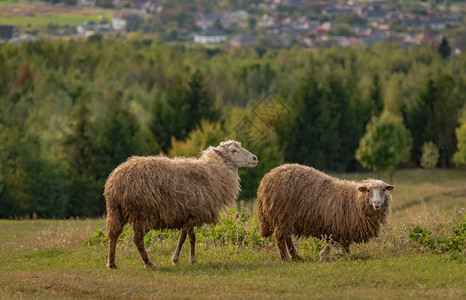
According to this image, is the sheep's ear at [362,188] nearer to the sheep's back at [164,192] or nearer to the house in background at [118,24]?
the sheep's back at [164,192]

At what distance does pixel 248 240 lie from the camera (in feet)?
51.8

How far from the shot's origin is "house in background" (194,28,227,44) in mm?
185375

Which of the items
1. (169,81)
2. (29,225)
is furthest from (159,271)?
(169,81)

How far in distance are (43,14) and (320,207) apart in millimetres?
120751

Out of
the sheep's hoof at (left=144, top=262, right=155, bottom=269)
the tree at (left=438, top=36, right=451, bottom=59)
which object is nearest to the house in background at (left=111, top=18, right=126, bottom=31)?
the tree at (left=438, top=36, right=451, bottom=59)

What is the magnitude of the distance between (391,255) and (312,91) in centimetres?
6222

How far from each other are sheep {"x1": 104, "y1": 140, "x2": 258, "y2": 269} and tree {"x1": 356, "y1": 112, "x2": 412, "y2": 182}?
49.6 m

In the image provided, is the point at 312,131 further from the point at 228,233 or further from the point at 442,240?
the point at 442,240

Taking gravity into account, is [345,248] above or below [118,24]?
above

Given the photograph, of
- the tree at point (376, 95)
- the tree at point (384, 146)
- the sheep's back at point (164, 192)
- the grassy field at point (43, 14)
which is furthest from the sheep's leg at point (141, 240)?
the grassy field at point (43, 14)

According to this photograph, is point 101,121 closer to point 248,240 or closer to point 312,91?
point 312,91

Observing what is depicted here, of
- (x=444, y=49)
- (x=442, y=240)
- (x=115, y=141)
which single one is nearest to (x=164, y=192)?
(x=442, y=240)

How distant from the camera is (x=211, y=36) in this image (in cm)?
19050

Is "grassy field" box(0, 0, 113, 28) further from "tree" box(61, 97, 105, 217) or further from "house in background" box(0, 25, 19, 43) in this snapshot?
"tree" box(61, 97, 105, 217)
